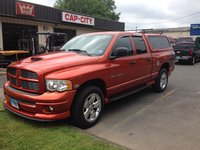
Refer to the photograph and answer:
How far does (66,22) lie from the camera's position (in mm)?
19625

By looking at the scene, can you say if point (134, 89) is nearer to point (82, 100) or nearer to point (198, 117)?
point (198, 117)

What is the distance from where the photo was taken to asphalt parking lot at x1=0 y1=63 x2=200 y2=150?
368 cm

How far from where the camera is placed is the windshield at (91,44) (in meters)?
4.84

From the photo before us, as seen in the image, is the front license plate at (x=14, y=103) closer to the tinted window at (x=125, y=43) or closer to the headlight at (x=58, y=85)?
the headlight at (x=58, y=85)

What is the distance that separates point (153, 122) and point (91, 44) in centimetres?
224

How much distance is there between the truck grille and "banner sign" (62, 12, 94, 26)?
15.6 meters

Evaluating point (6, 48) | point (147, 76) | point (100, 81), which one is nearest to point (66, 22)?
point (6, 48)

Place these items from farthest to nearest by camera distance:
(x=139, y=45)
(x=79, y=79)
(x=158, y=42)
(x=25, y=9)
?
(x=25, y=9)
(x=158, y=42)
(x=139, y=45)
(x=79, y=79)

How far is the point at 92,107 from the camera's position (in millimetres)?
4332

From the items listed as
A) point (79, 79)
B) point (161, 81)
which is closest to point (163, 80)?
point (161, 81)

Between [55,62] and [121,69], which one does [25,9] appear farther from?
[55,62]

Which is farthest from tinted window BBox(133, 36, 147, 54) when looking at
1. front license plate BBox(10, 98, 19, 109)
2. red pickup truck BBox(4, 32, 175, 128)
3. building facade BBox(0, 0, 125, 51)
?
building facade BBox(0, 0, 125, 51)

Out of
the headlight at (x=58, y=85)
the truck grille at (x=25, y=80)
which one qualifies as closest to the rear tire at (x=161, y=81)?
the headlight at (x=58, y=85)

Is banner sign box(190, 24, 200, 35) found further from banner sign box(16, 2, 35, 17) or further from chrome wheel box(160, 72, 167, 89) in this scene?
chrome wheel box(160, 72, 167, 89)
